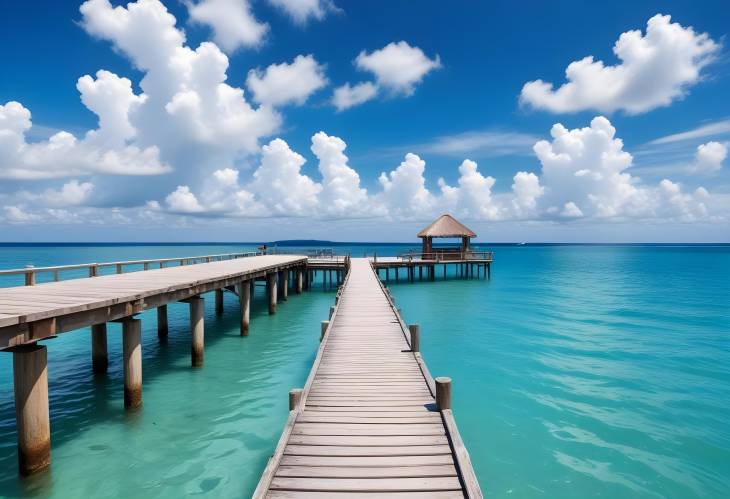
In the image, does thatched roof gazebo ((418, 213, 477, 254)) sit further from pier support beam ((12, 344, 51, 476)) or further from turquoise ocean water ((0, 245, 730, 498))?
pier support beam ((12, 344, 51, 476))

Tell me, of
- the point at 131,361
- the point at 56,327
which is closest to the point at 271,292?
the point at 131,361

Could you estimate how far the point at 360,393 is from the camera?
24.8 ft

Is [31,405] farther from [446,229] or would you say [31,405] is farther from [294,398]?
[446,229]

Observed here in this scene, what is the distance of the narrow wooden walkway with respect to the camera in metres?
4.85

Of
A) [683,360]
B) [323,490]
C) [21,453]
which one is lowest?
[683,360]

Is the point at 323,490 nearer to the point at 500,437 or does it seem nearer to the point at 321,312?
the point at 500,437

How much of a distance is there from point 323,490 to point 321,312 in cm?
1989

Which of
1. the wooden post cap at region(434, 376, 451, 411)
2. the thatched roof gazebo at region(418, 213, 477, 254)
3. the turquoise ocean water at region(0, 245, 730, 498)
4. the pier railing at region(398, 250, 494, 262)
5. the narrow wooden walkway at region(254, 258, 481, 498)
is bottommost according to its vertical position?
the turquoise ocean water at region(0, 245, 730, 498)

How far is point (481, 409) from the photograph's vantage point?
1063 centimetres

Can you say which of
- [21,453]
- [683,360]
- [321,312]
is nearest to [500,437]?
[21,453]

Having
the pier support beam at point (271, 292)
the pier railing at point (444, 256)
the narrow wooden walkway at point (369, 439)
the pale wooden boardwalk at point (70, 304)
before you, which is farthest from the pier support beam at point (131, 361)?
the pier railing at point (444, 256)

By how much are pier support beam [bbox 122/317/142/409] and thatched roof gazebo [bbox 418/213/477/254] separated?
34892 millimetres

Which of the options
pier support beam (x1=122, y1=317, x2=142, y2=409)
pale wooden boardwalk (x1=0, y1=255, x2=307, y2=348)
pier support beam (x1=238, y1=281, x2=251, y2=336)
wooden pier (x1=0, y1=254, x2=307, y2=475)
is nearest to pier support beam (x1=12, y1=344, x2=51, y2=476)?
wooden pier (x1=0, y1=254, x2=307, y2=475)

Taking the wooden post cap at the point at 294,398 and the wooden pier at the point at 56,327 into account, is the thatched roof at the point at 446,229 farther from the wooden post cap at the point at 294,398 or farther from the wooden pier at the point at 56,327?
the wooden post cap at the point at 294,398
